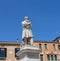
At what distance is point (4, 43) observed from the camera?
133ft

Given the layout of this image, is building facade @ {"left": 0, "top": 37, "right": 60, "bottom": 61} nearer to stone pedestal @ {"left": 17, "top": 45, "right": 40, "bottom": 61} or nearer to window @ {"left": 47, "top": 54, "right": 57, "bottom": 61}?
window @ {"left": 47, "top": 54, "right": 57, "bottom": 61}

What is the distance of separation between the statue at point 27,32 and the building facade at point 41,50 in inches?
1006

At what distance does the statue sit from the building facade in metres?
25.6

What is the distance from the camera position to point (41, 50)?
135 ft

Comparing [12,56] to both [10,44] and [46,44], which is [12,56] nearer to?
[10,44]

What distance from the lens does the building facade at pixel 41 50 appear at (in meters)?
39.8

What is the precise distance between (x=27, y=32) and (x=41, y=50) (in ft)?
89.0

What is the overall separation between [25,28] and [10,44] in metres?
26.4

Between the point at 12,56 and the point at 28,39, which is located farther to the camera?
the point at 12,56

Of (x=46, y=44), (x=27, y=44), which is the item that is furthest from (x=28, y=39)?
(x=46, y=44)

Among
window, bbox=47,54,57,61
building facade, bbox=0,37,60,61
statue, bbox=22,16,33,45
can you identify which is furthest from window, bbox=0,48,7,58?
statue, bbox=22,16,33,45

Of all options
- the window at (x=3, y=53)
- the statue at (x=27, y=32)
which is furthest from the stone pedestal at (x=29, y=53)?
the window at (x=3, y=53)

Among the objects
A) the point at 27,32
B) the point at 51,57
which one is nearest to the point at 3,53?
the point at 51,57

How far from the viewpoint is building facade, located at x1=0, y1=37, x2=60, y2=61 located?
3975 centimetres
